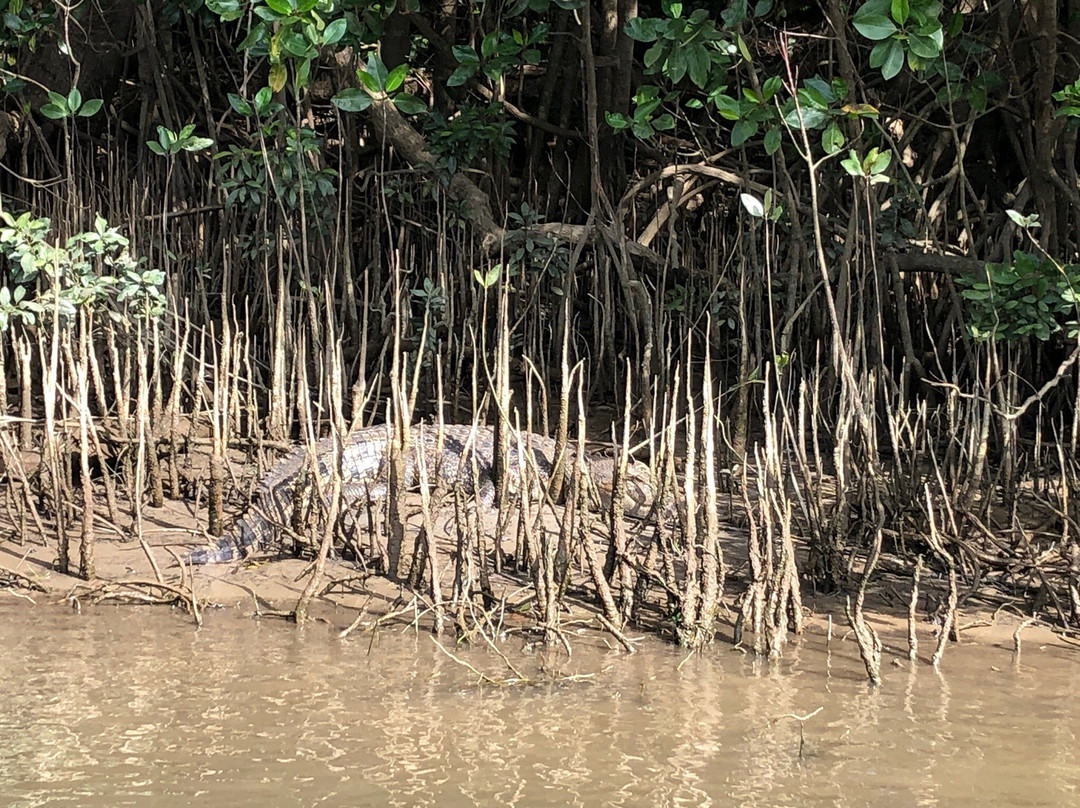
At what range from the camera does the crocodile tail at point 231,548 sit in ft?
14.8

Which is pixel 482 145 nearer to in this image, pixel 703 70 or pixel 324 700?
pixel 703 70

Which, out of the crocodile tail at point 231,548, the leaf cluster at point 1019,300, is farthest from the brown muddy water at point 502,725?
the leaf cluster at point 1019,300

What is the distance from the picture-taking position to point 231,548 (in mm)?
4559

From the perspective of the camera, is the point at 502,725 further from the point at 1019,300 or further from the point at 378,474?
the point at 1019,300

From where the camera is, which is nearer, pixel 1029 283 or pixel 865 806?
pixel 865 806

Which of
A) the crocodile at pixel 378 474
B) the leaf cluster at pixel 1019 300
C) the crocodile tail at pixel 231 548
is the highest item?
the leaf cluster at pixel 1019 300

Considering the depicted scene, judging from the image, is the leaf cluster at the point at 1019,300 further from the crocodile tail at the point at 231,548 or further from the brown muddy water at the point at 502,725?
the crocodile tail at the point at 231,548

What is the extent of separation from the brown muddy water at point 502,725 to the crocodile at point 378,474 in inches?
25.6

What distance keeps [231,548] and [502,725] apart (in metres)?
1.81

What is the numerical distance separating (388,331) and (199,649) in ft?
9.37

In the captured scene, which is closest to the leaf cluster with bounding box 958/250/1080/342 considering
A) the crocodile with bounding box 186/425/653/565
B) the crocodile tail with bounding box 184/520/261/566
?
the crocodile with bounding box 186/425/653/565

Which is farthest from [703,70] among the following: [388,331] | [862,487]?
[388,331]

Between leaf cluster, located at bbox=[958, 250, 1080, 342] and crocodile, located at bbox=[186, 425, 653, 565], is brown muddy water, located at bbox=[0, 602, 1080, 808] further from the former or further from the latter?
leaf cluster, located at bbox=[958, 250, 1080, 342]

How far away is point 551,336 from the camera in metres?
6.82
